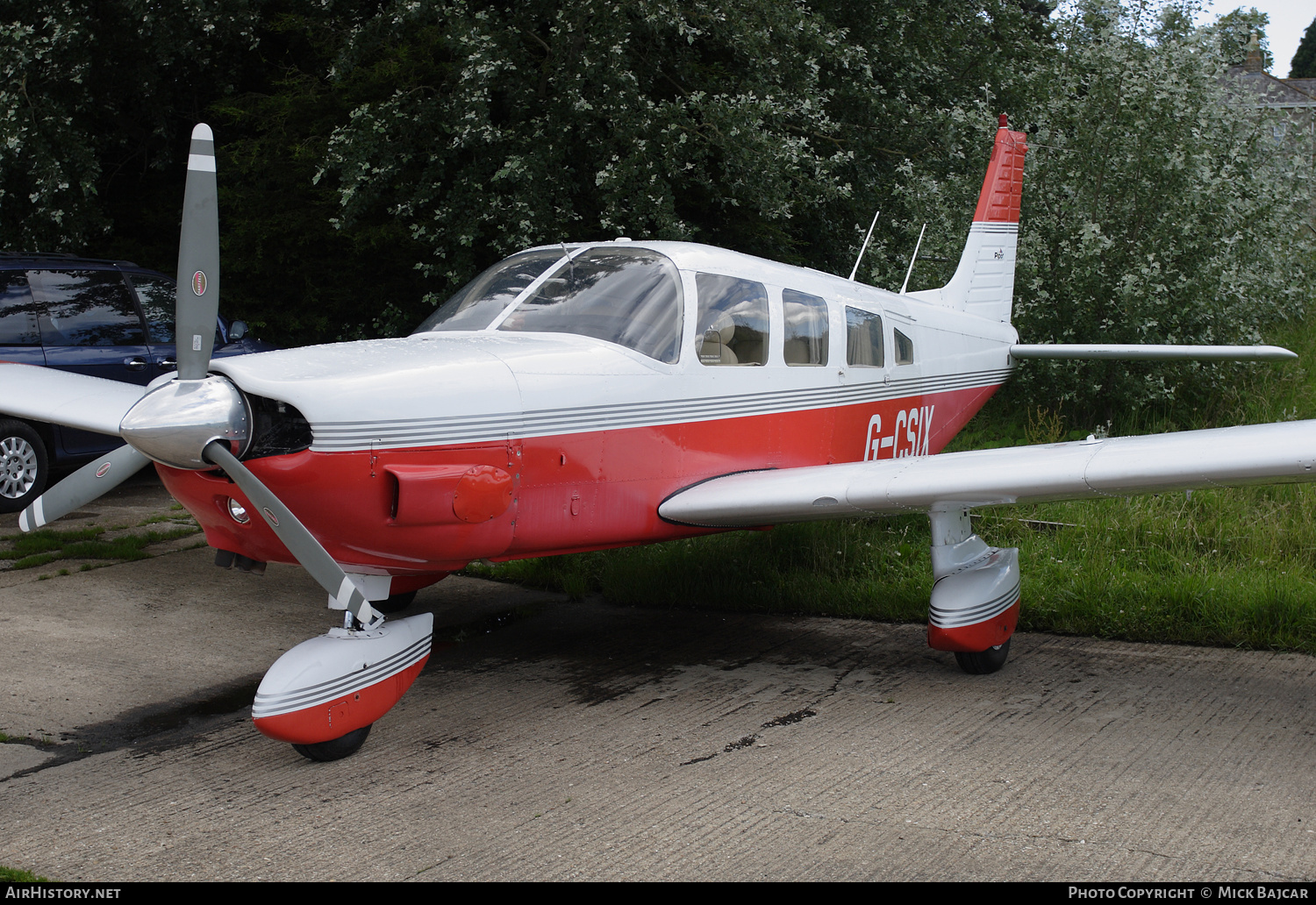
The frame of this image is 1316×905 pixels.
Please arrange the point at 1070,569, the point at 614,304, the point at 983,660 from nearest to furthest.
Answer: the point at 614,304 < the point at 983,660 < the point at 1070,569

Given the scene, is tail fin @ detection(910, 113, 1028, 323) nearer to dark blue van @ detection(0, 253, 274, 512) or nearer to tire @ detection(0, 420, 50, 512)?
dark blue van @ detection(0, 253, 274, 512)

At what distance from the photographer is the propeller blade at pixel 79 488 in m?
4.38

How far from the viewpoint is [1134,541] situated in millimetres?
6754

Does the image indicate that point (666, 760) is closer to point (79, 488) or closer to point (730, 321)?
point (730, 321)

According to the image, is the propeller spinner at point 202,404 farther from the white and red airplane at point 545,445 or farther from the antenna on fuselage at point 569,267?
the antenna on fuselage at point 569,267

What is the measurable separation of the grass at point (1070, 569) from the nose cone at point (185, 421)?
3.51 metres

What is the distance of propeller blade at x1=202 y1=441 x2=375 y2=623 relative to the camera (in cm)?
379

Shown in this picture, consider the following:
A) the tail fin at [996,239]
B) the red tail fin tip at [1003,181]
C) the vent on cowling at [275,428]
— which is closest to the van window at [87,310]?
the vent on cowling at [275,428]

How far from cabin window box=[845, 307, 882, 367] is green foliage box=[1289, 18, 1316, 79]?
7151 centimetres

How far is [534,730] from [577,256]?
2423mm

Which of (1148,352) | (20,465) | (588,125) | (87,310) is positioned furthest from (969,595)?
(87,310)

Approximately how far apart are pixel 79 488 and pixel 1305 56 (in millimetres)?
78763

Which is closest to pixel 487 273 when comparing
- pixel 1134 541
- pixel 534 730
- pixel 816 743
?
pixel 534 730

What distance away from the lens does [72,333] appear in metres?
8.91
